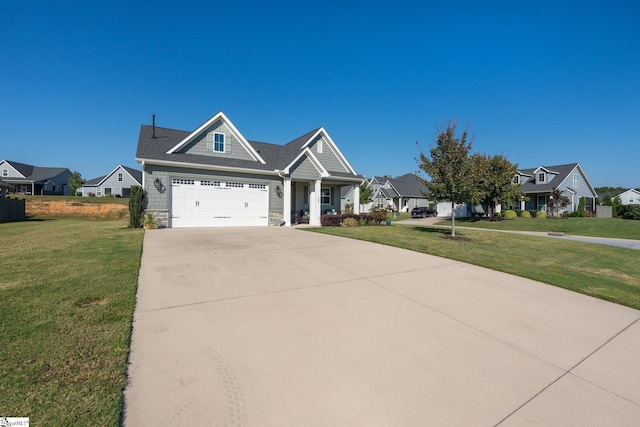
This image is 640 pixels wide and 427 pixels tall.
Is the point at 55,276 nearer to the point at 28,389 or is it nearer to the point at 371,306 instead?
the point at 28,389

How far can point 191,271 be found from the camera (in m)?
5.95

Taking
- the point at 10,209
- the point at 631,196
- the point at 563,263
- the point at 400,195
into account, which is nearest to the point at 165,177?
the point at 563,263

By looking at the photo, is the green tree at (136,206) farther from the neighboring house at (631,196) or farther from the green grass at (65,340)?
the neighboring house at (631,196)

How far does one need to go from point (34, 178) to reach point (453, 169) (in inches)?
2504

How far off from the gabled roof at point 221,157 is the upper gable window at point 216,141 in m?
0.47

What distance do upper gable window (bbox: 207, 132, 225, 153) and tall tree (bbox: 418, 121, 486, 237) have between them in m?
11.5

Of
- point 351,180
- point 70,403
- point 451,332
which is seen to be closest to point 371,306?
point 451,332

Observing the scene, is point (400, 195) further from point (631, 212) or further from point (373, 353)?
point (373, 353)

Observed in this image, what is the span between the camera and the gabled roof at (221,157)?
14.6m

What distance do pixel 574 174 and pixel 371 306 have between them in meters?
41.8

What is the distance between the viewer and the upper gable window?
16375mm

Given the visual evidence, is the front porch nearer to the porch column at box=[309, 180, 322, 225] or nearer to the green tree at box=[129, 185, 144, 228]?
the porch column at box=[309, 180, 322, 225]

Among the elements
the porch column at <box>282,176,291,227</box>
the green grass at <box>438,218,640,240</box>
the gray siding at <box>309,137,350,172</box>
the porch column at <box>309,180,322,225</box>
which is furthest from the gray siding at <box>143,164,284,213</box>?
the green grass at <box>438,218,640,240</box>

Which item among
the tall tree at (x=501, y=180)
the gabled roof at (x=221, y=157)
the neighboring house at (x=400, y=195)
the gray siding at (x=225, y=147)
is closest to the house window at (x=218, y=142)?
the gray siding at (x=225, y=147)
